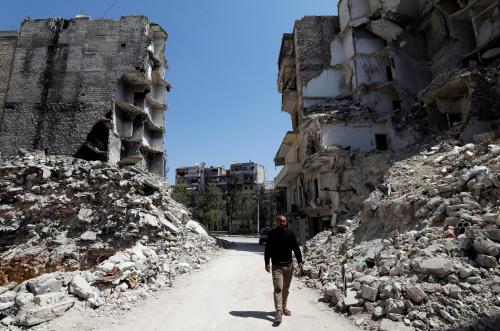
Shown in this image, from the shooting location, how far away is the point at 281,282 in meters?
6.24

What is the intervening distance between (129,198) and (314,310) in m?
14.6

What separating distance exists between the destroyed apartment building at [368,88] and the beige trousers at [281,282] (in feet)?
40.6

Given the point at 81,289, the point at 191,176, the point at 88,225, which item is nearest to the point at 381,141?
the point at 88,225

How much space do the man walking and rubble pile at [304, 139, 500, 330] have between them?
56.3 inches

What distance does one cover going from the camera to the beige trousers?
613 cm

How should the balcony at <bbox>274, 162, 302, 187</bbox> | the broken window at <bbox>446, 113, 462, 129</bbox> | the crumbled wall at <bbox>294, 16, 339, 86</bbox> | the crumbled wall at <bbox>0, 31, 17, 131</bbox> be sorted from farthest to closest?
the crumbled wall at <bbox>294, 16, 339, 86</bbox> < the balcony at <bbox>274, 162, 302, 187</bbox> < the crumbled wall at <bbox>0, 31, 17, 131</bbox> < the broken window at <bbox>446, 113, 462, 129</bbox>

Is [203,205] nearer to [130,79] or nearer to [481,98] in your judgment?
[130,79]

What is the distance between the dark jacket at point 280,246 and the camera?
21.0 ft

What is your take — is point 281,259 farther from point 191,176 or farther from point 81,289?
point 191,176

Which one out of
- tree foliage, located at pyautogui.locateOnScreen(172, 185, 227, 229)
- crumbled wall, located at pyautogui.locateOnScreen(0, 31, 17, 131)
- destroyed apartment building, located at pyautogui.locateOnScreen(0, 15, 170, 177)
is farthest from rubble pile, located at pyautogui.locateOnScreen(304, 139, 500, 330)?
tree foliage, located at pyautogui.locateOnScreen(172, 185, 227, 229)

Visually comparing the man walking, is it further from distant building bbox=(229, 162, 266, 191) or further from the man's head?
distant building bbox=(229, 162, 266, 191)

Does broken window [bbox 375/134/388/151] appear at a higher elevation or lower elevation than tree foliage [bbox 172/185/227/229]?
higher

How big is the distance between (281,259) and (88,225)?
15.9m

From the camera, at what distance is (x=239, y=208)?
64.1 meters
